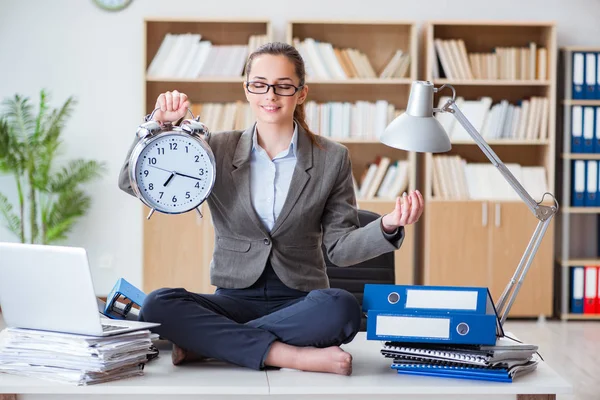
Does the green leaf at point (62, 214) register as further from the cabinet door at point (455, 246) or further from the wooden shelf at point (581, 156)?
the wooden shelf at point (581, 156)

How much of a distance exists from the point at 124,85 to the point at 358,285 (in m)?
2.88

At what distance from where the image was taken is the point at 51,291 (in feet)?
6.90

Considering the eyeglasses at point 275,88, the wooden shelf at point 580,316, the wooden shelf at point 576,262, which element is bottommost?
the wooden shelf at point 580,316

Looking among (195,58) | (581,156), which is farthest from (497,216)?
(195,58)

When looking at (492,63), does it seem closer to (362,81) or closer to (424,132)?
(362,81)

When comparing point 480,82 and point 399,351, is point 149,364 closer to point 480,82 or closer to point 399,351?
point 399,351

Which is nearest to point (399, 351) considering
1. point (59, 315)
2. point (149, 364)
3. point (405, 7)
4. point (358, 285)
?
point (149, 364)

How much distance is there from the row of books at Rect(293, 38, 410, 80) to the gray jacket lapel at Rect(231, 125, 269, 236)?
9.03 ft

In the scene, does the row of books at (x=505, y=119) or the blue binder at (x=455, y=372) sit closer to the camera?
the blue binder at (x=455, y=372)

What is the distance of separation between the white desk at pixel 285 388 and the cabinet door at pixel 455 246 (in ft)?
10.6

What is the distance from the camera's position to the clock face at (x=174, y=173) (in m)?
2.28

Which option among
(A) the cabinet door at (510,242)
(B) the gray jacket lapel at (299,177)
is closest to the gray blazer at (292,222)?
(B) the gray jacket lapel at (299,177)

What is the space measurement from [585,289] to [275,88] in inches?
139

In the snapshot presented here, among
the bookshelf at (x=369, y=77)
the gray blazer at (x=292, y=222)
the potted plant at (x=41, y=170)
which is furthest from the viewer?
the bookshelf at (x=369, y=77)
